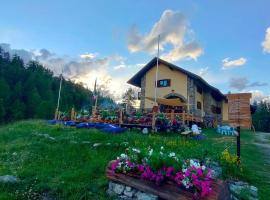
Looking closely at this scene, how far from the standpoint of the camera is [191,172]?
641 cm

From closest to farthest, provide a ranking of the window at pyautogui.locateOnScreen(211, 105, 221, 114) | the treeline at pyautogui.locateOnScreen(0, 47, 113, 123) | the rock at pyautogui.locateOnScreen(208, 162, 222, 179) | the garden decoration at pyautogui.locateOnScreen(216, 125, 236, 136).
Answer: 1. the rock at pyautogui.locateOnScreen(208, 162, 222, 179)
2. the garden decoration at pyautogui.locateOnScreen(216, 125, 236, 136)
3. the window at pyautogui.locateOnScreen(211, 105, 221, 114)
4. the treeline at pyautogui.locateOnScreen(0, 47, 113, 123)

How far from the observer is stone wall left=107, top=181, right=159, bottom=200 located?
676cm

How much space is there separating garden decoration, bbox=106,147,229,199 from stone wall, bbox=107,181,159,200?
121 mm

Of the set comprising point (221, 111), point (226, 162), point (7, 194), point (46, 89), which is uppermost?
point (46, 89)

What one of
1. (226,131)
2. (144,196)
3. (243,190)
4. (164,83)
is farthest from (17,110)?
(243,190)

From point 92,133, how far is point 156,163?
8582mm

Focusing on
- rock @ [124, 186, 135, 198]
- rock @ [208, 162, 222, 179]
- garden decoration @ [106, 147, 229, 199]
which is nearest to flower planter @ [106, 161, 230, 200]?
garden decoration @ [106, 147, 229, 199]

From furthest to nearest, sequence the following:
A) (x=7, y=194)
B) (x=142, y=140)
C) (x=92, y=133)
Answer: (x=92, y=133), (x=142, y=140), (x=7, y=194)

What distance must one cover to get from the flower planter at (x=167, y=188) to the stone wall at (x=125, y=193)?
100mm

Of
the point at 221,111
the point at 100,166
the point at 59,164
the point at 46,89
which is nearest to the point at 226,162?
the point at 100,166

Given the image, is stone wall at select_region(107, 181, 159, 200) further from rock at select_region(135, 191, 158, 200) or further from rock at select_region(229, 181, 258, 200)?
rock at select_region(229, 181, 258, 200)

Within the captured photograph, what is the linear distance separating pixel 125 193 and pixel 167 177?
134cm

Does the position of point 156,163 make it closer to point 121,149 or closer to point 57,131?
point 121,149

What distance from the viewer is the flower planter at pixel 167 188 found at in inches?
246
